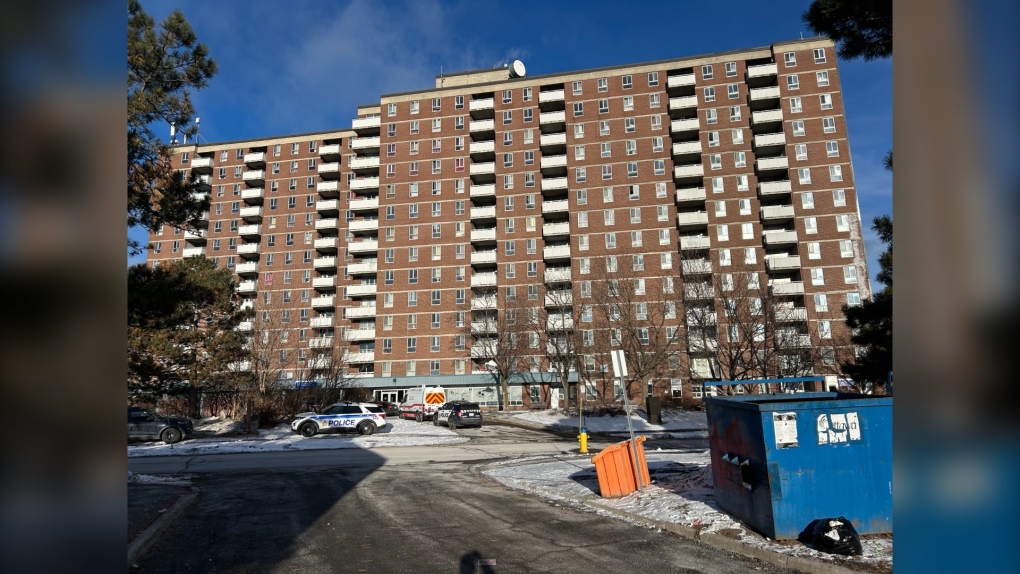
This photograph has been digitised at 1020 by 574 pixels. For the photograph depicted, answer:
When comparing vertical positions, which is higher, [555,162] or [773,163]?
[555,162]

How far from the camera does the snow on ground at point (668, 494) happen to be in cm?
684

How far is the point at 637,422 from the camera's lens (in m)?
35.8

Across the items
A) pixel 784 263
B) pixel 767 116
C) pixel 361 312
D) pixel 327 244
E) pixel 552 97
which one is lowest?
pixel 361 312

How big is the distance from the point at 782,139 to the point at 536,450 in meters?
57.5

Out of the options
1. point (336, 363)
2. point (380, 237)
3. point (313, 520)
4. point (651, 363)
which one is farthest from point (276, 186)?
point (313, 520)

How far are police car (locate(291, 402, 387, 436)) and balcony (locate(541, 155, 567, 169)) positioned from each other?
46.2 m

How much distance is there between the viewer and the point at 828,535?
6.57m

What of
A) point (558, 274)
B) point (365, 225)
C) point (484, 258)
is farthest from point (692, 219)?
point (365, 225)

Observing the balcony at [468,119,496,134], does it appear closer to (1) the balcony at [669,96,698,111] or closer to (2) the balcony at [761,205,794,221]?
(1) the balcony at [669,96,698,111]

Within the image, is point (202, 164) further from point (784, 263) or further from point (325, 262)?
point (784, 263)

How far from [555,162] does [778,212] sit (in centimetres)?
2623

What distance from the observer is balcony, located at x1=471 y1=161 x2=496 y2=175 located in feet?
235

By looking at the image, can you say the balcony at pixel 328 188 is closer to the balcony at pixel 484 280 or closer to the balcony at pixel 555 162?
the balcony at pixel 484 280

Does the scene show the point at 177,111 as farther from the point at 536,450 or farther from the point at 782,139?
the point at 782,139
